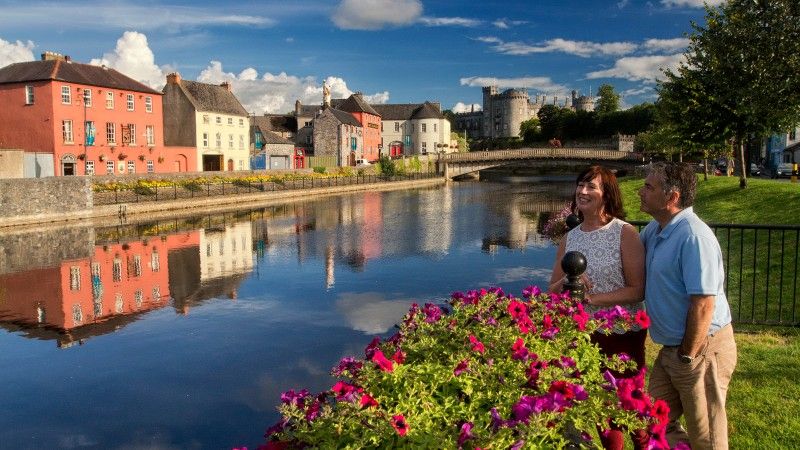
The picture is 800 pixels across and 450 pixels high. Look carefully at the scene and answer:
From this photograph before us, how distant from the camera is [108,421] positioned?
820 cm

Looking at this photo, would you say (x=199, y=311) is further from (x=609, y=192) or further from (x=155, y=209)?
(x=155, y=209)

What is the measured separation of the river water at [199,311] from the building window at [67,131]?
16.9m

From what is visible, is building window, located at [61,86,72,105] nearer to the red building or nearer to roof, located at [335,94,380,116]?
the red building

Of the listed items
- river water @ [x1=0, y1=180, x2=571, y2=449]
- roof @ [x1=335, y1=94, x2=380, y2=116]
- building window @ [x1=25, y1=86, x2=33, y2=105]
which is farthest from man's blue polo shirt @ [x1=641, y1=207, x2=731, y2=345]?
roof @ [x1=335, y1=94, x2=380, y2=116]

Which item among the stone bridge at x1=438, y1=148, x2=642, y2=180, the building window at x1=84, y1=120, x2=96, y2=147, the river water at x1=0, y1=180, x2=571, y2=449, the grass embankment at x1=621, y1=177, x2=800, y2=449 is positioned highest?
the building window at x1=84, y1=120, x2=96, y2=147

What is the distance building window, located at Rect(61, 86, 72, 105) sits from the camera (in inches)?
1651

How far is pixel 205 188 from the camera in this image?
4231 cm

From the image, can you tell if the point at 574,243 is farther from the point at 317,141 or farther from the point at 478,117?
the point at 478,117

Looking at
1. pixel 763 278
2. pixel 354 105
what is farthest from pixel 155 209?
pixel 354 105

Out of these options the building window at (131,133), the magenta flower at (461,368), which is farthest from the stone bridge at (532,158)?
the magenta flower at (461,368)

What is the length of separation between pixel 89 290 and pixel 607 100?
394ft

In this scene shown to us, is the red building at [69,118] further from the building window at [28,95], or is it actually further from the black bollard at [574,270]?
the black bollard at [574,270]

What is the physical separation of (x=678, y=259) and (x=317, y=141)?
72.5m

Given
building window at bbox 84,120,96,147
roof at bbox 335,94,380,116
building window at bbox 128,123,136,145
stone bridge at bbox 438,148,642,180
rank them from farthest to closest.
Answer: roof at bbox 335,94,380,116, stone bridge at bbox 438,148,642,180, building window at bbox 128,123,136,145, building window at bbox 84,120,96,147
